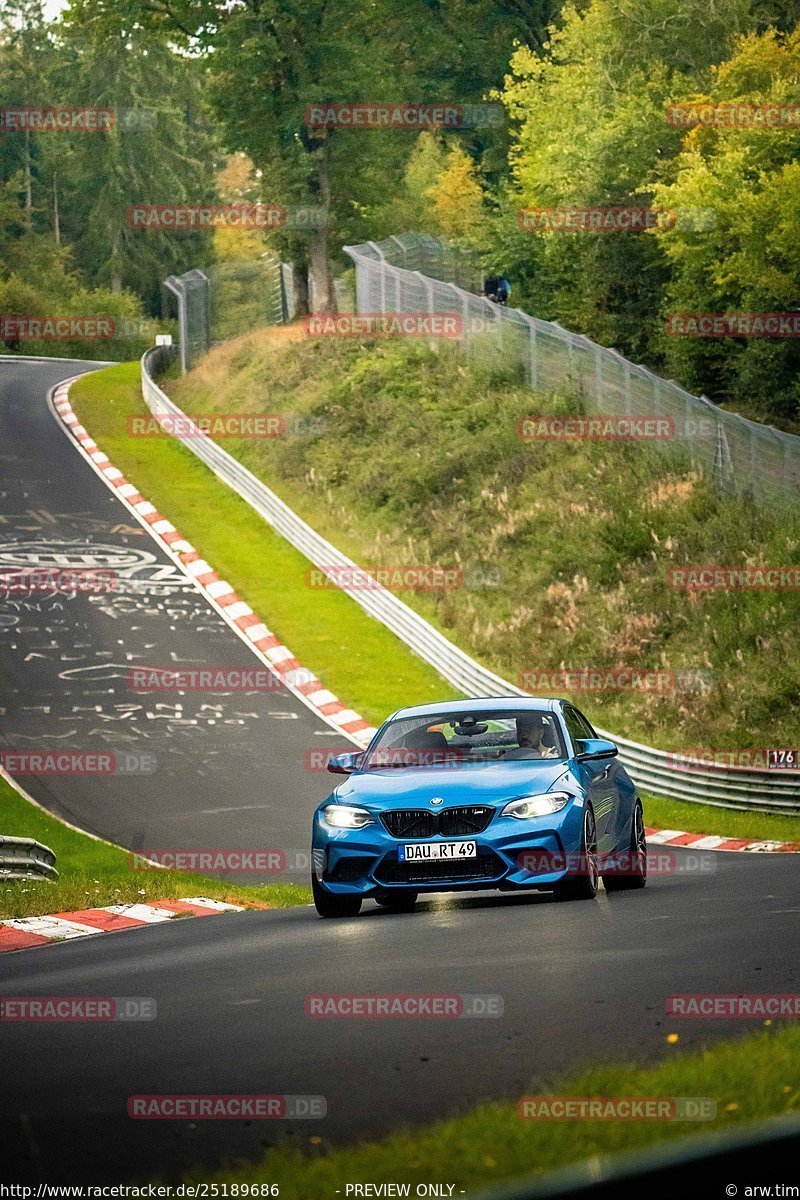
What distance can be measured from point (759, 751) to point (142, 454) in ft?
83.6

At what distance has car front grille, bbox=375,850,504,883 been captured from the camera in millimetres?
11672

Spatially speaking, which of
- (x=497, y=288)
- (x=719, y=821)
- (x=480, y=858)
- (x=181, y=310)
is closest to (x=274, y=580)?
(x=719, y=821)

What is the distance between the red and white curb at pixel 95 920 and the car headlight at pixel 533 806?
3.21m

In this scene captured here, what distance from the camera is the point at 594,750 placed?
12.5 meters

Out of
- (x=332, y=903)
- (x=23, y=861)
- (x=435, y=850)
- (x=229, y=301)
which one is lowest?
(x=23, y=861)

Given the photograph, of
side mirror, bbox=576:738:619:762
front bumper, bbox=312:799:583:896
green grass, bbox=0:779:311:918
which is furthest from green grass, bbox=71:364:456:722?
front bumper, bbox=312:799:583:896

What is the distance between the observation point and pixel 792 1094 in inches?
222

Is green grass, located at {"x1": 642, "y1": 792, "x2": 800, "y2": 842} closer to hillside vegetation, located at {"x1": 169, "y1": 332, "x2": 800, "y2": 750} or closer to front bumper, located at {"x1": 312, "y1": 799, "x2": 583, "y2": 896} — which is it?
hillside vegetation, located at {"x1": 169, "y1": 332, "x2": 800, "y2": 750}

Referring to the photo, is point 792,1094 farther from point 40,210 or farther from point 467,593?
point 40,210

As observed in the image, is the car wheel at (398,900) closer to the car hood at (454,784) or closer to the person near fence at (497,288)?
the car hood at (454,784)

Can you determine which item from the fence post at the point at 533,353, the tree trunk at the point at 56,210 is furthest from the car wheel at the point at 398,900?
the tree trunk at the point at 56,210

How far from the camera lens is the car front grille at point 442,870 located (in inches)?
460

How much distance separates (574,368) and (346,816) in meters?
28.3

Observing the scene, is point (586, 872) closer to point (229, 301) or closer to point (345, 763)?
point (345, 763)
